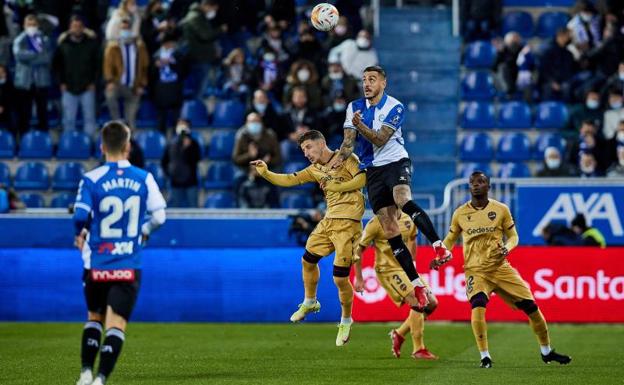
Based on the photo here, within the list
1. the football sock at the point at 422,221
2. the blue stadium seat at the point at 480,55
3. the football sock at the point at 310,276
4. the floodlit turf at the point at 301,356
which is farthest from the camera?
the blue stadium seat at the point at 480,55

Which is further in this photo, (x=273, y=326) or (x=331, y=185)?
(x=273, y=326)

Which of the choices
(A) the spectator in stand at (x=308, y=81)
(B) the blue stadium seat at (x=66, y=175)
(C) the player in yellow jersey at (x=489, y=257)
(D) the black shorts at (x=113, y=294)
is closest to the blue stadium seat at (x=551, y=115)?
(A) the spectator in stand at (x=308, y=81)

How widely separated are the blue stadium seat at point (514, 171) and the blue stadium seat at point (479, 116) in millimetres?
1501

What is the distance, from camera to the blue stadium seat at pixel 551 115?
86.3ft

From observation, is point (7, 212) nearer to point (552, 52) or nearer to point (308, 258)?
point (308, 258)

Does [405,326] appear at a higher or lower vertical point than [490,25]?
lower

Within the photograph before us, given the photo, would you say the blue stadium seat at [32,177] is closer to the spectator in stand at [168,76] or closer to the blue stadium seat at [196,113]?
the spectator in stand at [168,76]

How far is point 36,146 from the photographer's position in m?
26.5

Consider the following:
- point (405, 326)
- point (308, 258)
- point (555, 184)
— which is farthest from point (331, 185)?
point (555, 184)

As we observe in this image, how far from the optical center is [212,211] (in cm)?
2261

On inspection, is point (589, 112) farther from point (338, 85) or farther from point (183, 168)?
point (183, 168)

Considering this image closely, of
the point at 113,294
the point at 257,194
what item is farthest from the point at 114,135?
the point at 257,194

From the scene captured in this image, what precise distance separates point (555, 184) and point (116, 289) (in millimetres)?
12646

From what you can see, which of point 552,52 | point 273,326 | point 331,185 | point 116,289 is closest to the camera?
point 116,289
